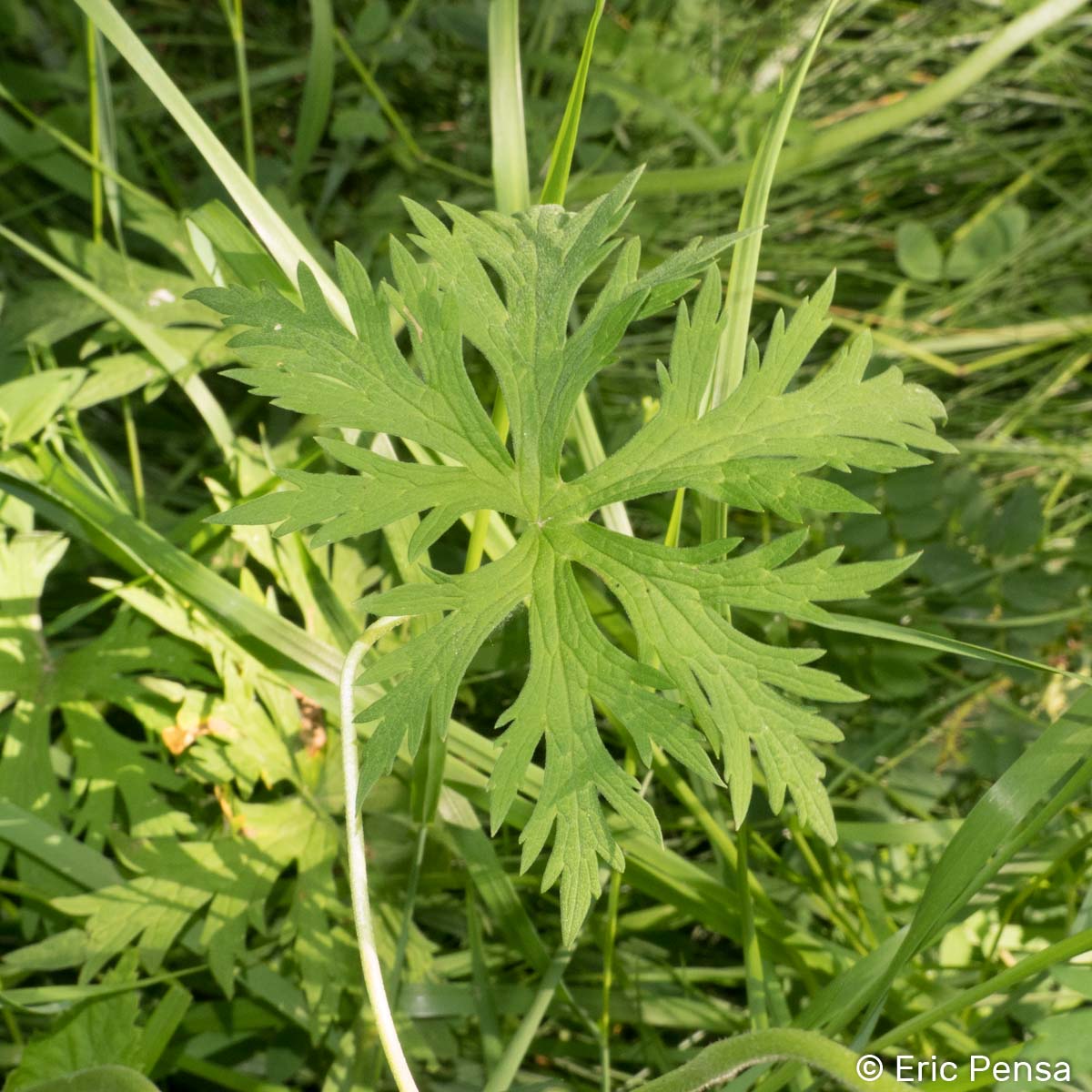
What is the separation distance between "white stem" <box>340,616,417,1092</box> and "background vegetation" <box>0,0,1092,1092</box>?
32 cm

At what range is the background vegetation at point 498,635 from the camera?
5.06 ft

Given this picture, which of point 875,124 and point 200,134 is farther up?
point 875,124

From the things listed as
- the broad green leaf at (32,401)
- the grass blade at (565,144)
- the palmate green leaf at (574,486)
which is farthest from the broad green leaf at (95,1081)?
the grass blade at (565,144)

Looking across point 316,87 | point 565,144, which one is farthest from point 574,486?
point 316,87

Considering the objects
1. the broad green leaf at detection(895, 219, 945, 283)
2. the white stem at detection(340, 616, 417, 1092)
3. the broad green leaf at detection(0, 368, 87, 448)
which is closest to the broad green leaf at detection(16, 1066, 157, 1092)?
the white stem at detection(340, 616, 417, 1092)

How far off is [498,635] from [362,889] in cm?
61

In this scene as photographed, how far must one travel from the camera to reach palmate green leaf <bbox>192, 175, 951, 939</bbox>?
1148 millimetres

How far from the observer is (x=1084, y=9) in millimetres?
2562

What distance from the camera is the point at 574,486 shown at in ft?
4.15

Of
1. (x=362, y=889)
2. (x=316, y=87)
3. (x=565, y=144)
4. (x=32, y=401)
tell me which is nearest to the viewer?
(x=362, y=889)

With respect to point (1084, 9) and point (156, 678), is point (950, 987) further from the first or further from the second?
point (1084, 9)

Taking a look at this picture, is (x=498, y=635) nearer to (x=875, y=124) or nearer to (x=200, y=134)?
(x=200, y=134)

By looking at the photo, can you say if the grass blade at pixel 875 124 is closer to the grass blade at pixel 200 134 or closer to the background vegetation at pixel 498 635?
the background vegetation at pixel 498 635

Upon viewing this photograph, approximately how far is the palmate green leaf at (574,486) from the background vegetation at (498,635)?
386 millimetres
